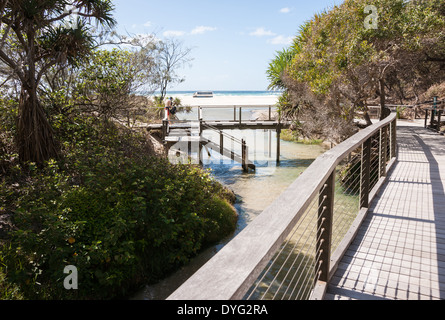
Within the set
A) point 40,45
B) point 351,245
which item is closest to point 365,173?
point 351,245

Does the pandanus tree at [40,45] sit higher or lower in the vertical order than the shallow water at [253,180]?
higher

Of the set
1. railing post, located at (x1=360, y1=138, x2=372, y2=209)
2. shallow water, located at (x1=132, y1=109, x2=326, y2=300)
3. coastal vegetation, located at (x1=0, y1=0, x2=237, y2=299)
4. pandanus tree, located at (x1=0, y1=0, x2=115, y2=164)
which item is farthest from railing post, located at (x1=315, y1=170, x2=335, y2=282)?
pandanus tree, located at (x1=0, y1=0, x2=115, y2=164)

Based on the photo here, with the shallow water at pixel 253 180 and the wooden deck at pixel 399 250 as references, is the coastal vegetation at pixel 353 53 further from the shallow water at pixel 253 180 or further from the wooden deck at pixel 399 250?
the wooden deck at pixel 399 250

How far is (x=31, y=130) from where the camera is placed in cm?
709

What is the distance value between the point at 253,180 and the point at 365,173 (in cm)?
1079

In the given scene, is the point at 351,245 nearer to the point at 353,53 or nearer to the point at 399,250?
the point at 399,250

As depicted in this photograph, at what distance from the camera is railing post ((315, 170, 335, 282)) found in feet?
8.09

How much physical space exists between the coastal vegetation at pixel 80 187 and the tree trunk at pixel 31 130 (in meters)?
0.02

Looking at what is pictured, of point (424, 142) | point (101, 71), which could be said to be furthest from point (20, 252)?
point (424, 142)

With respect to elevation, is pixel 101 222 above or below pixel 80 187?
below

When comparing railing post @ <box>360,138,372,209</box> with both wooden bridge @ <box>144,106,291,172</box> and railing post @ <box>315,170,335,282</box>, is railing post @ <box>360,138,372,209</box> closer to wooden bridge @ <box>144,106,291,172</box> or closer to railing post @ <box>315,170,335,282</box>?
railing post @ <box>315,170,335,282</box>

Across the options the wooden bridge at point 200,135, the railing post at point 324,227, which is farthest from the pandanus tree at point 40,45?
the wooden bridge at point 200,135

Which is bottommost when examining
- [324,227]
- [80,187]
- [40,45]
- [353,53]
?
[80,187]

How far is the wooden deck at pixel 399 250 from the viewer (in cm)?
258
